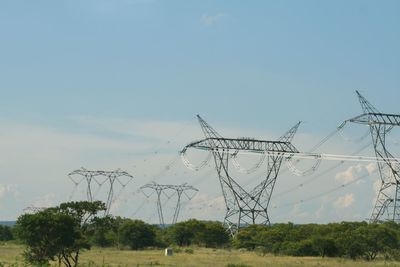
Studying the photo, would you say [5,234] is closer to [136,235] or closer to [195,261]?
[136,235]

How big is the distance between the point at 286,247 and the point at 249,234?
58.3 feet

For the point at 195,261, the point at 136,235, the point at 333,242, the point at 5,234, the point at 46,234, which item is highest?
the point at 5,234

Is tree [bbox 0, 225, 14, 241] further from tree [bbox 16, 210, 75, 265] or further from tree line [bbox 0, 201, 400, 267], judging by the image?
tree [bbox 16, 210, 75, 265]

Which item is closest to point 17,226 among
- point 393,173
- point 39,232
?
point 39,232

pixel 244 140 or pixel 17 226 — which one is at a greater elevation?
pixel 244 140

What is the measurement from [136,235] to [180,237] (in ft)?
44.0

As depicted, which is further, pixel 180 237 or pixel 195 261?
pixel 180 237

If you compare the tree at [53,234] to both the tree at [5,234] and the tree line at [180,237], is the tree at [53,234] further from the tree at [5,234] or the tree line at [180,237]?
the tree at [5,234]

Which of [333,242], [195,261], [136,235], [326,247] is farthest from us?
[136,235]

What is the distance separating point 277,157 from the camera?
9888 centimetres

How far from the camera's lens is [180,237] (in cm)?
11700

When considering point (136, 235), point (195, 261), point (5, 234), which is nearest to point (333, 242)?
point (195, 261)

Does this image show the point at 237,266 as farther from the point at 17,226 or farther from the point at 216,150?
the point at 216,150

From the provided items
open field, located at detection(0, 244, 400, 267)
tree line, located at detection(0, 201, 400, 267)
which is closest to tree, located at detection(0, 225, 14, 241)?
tree line, located at detection(0, 201, 400, 267)
